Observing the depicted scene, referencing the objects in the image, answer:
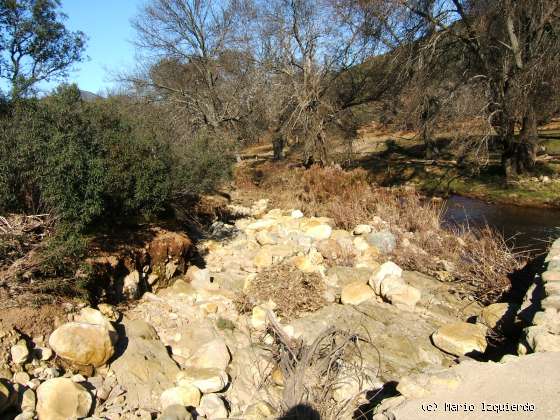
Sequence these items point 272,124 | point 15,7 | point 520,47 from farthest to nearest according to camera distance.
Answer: point 272,124, point 15,7, point 520,47

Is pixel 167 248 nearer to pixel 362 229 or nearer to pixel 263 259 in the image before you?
pixel 263 259

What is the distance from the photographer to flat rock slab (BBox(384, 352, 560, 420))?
9.16 ft

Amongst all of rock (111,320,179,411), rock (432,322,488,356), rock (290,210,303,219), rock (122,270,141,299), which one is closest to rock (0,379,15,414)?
rock (111,320,179,411)

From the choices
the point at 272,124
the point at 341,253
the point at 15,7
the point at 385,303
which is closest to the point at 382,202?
the point at 341,253

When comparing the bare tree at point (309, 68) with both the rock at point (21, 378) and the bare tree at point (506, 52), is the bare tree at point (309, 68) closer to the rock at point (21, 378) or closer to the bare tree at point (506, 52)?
the bare tree at point (506, 52)

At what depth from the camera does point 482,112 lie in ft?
41.0

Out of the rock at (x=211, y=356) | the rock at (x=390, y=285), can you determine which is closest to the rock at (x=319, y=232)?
the rock at (x=390, y=285)

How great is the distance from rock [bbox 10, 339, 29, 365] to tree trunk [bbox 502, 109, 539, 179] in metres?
13.8

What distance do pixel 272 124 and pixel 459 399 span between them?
1652 centimetres

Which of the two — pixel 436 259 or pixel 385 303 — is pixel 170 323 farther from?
pixel 436 259

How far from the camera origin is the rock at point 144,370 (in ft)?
12.5

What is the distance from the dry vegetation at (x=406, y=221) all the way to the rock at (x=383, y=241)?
0.53ft

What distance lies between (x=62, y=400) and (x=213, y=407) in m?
1.25

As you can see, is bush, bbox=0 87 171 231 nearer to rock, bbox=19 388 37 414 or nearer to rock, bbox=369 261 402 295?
rock, bbox=19 388 37 414
